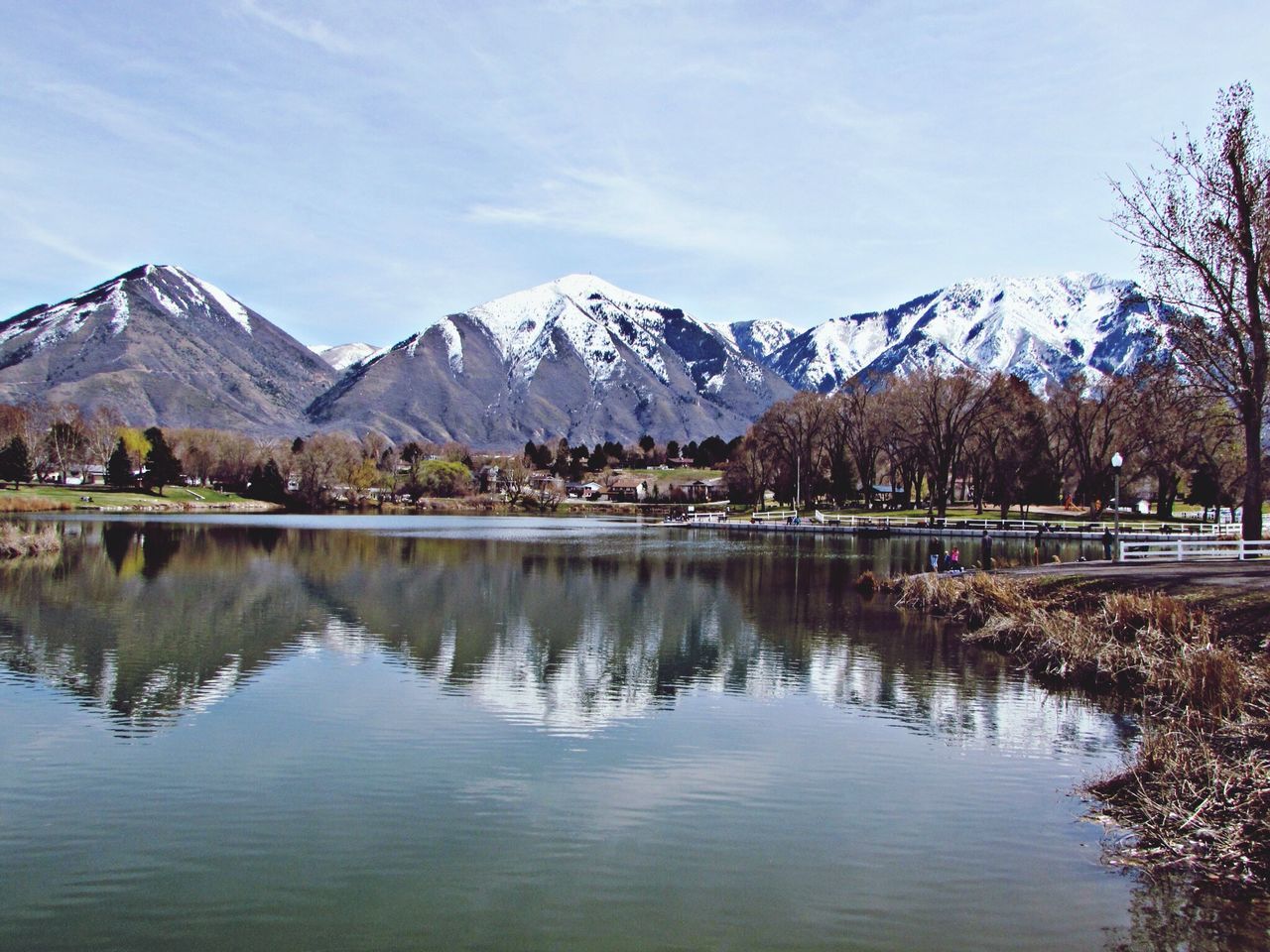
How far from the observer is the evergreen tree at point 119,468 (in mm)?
157625

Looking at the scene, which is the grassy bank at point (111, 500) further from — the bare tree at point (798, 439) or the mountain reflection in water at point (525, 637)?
the bare tree at point (798, 439)

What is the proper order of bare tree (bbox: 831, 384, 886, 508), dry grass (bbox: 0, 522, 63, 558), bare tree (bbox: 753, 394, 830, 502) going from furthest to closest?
bare tree (bbox: 753, 394, 830, 502) < bare tree (bbox: 831, 384, 886, 508) < dry grass (bbox: 0, 522, 63, 558)

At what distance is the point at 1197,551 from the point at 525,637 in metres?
26.4

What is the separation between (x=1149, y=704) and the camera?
68.6 feet

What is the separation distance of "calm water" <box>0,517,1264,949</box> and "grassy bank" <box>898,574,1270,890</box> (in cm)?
95

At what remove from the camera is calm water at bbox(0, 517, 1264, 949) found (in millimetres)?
10406

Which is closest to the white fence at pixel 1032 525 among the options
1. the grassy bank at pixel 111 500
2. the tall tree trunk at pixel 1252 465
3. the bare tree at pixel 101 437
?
the tall tree trunk at pixel 1252 465

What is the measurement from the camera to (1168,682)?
69.6 feet

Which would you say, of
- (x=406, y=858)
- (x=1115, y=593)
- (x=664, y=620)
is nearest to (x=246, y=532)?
(x=664, y=620)

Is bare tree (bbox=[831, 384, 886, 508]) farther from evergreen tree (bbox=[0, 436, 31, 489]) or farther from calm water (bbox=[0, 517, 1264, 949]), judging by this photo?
evergreen tree (bbox=[0, 436, 31, 489])

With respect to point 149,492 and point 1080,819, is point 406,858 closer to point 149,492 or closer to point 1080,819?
point 1080,819

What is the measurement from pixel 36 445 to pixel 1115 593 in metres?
172

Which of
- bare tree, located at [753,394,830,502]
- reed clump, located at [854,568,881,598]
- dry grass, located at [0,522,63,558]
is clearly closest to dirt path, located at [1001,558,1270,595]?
reed clump, located at [854,568,881,598]

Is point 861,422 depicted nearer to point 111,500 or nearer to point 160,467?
point 111,500
